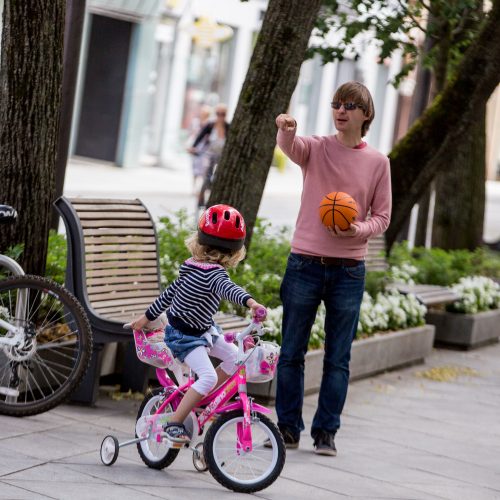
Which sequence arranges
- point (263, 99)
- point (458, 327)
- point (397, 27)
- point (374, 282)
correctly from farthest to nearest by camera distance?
point (458, 327)
point (397, 27)
point (374, 282)
point (263, 99)

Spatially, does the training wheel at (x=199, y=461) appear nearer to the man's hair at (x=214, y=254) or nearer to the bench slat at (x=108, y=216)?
the man's hair at (x=214, y=254)

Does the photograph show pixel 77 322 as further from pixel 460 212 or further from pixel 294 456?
pixel 460 212

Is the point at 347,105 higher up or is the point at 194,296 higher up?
the point at 347,105

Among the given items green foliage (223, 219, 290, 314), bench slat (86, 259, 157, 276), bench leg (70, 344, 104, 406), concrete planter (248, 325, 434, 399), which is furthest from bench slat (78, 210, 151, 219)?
concrete planter (248, 325, 434, 399)

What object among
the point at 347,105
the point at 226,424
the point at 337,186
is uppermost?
the point at 347,105

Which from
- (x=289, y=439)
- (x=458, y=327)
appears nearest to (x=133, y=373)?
(x=289, y=439)

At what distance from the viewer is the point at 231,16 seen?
34.8 metres

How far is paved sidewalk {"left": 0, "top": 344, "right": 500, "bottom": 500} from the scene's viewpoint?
17.1ft

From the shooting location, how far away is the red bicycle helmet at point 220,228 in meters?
5.25

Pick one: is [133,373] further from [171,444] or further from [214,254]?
[214,254]

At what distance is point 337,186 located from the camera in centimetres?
605

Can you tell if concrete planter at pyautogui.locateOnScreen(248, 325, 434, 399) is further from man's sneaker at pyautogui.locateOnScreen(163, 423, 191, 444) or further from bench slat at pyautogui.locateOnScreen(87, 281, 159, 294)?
man's sneaker at pyautogui.locateOnScreen(163, 423, 191, 444)

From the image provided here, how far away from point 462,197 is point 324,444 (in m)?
8.30

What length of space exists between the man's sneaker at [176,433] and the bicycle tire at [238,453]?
0.35 ft
